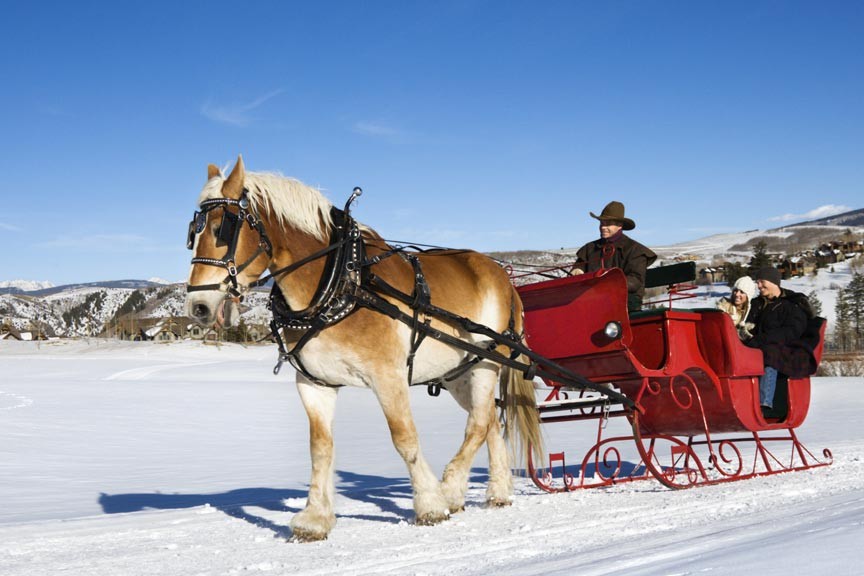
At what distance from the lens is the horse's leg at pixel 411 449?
519cm

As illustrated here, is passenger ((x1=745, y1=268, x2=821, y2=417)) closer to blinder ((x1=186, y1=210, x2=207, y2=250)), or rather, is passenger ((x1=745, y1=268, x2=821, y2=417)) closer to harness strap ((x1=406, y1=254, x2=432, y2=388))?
harness strap ((x1=406, y1=254, x2=432, y2=388))

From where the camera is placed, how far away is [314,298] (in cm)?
504

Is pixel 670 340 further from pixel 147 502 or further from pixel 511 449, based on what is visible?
pixel 147 502

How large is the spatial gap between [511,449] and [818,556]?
401 centimetres

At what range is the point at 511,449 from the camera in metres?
7.07

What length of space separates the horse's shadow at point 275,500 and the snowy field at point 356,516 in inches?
1.1

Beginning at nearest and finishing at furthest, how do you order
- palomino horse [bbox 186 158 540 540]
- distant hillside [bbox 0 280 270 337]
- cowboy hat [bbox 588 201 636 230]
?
palomino horse [bbox 186 158 540 540]
cowboy hat [bbox 588 201 636 230]
distant hillside [bbox 0 280 270 337]

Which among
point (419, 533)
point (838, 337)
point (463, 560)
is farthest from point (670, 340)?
point (838, 337)

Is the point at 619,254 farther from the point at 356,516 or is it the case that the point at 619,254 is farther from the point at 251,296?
the point at 251,296

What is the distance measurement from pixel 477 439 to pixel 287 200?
233 centimetres

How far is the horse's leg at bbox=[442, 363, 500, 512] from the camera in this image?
5.97m

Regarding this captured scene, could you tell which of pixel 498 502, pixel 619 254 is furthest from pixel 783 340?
pixel 498 502

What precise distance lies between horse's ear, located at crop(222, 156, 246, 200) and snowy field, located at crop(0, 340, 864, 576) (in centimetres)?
205

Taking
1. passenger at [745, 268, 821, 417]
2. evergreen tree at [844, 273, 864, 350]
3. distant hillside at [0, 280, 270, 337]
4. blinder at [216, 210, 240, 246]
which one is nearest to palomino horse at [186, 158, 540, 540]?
blinder at [216, 210, 240, 246]
